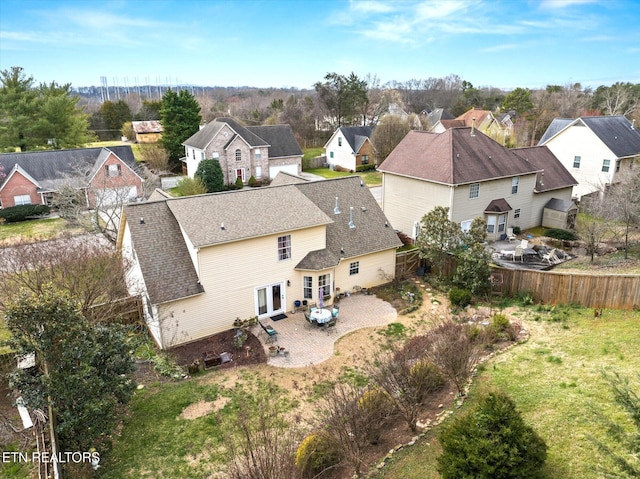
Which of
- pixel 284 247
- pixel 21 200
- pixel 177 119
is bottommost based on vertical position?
pixel 284 247

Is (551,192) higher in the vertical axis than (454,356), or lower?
higher

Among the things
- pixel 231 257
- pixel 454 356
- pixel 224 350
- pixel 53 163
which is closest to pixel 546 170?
pixel 231 257

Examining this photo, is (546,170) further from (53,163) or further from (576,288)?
(53,163)

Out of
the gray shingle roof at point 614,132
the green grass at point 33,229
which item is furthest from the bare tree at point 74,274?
the gray shingle roof at point 614,132

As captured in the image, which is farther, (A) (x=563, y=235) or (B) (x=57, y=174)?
(B) (x=57, y=174)

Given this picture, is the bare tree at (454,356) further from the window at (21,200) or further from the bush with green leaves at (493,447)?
the window at (21,200)

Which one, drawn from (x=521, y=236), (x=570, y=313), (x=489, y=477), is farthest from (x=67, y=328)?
(x=521, y=236)

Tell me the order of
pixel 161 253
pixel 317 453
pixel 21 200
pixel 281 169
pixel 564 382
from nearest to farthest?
1. pixel 317 453
2. pixel 564 382
3. pixel 161 253
4. pixel 21 200
5. pixel 281 169

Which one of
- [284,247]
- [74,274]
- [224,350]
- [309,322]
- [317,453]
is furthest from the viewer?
[284,247]
